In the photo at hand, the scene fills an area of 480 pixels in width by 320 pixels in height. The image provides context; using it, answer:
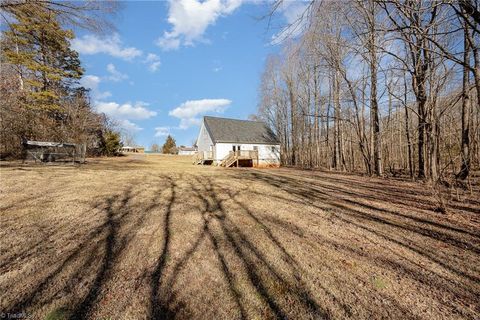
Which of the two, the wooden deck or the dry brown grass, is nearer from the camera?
the dry brown grass

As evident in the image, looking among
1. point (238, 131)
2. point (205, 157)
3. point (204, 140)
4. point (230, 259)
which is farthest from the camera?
point (204, 140)

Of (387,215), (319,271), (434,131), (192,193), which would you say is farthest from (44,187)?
(434,131)

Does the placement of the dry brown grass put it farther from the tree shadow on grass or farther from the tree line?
the tree line

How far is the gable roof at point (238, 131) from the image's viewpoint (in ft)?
82.1

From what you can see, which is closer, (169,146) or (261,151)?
(261,151)

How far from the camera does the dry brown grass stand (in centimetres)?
232

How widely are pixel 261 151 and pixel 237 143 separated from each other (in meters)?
3.56

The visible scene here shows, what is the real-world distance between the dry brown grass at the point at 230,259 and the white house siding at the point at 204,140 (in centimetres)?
2014

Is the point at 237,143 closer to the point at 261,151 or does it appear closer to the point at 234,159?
the point at 261,151

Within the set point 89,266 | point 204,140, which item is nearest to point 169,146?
point 204,140

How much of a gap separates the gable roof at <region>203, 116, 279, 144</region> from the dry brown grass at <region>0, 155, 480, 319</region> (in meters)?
19.6

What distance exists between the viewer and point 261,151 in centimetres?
2702

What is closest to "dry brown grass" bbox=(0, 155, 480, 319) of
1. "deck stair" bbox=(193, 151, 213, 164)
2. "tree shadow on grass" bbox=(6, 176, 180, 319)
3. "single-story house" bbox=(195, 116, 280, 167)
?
"tree shadow on grass" bbox=(6, 176, 180, 319)

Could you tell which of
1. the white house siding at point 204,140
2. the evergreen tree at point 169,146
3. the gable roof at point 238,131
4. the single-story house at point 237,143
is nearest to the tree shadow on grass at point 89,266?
the single-story house at point 237,143
